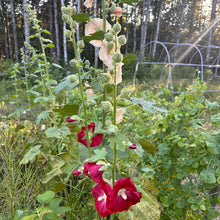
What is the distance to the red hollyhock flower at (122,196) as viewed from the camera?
473mm

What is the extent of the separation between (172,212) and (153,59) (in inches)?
430

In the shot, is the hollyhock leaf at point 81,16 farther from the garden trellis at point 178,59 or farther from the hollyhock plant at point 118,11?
the garden trellis at point 178,59

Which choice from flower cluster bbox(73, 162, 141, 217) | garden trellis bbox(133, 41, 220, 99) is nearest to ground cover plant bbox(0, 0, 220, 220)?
flower cluster bbox(73, 162, 141, 217)

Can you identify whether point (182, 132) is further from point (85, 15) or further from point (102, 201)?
point (85, 15)

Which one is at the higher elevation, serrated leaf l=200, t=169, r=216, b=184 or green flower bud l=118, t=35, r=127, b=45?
green flower bud l=118, t=35, r=127, b=45

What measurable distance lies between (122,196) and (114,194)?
21 mm

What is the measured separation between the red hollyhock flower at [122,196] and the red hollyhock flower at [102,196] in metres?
0.02

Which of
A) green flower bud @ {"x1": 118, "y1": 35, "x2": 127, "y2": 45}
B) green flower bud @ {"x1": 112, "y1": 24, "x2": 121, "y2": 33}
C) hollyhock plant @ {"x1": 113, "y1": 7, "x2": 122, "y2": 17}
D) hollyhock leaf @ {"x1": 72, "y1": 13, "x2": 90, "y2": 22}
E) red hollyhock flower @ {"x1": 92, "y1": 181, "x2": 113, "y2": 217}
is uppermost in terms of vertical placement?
hollyhock plant @ {"x1": 113, "y1": 7, "x2": 122, "y2": 17}

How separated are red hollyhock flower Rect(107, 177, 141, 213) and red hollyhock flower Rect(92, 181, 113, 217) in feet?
0.05

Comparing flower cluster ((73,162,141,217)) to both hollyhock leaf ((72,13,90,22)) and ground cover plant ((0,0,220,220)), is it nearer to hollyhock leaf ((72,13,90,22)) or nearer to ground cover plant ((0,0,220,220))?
ground cover plant ((0,0,220,220))

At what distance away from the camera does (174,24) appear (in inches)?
691

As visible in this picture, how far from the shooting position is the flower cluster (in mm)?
475

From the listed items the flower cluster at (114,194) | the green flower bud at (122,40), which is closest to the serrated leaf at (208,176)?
the flower cluster at (114,194)

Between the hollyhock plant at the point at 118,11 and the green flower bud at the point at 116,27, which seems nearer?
the green flower bud at the point at 116,27
